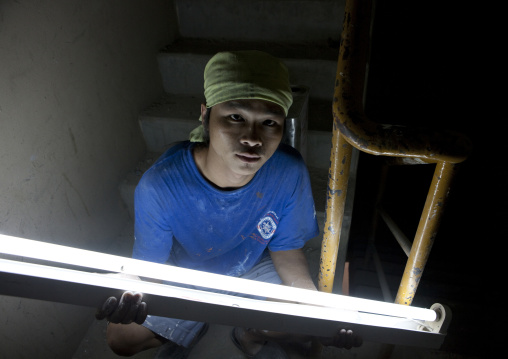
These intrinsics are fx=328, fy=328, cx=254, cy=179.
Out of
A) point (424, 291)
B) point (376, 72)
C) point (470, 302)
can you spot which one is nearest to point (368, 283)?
point (424, 291)

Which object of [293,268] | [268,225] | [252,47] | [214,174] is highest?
[252,47]

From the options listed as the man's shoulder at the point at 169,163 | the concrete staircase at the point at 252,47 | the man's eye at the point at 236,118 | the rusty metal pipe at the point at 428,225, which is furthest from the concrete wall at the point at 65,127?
the rusty metal pipe at the point at 428,225

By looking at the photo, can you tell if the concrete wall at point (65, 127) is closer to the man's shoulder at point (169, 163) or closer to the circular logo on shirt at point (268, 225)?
the man's shoulder at point (169, 163)

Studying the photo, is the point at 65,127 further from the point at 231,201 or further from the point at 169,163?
the point at 231,201

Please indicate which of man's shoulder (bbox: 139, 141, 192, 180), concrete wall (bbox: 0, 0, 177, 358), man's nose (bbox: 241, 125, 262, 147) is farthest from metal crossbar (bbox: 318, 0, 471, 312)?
concrete wall (bbox: 0, 0, 177, 358)

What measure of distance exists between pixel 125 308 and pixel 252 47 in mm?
2422

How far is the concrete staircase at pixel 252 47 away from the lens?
8.34ft

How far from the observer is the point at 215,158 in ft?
5.10

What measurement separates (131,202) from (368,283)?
2.93 meters

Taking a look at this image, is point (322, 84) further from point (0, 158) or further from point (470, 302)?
point (470, 302)

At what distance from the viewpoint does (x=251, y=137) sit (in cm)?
140

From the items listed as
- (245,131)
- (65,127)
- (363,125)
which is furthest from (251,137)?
(65,127)

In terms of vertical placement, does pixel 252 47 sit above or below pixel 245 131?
below

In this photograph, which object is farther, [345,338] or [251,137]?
[251,137]
